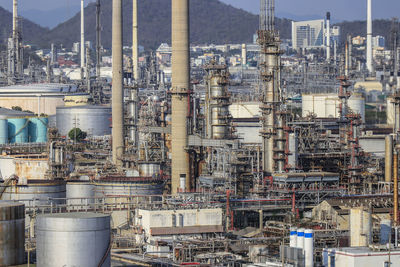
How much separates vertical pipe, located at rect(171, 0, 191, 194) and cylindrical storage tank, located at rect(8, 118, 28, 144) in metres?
24.2

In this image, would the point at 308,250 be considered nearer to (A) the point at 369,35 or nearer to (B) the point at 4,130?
(B) the point at 4,130

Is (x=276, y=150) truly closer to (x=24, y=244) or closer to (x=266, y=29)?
(x=266, y=29)

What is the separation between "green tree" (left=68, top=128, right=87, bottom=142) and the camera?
60522 millimetres

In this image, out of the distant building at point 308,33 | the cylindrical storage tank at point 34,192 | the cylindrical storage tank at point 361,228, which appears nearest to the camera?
the cylindrical storage tank at point 361,228

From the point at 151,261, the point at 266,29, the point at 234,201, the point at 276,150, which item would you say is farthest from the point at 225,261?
the point at 266,29

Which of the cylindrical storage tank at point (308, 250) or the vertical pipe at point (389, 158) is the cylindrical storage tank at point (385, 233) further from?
the vertical pipe at point (389, 158)

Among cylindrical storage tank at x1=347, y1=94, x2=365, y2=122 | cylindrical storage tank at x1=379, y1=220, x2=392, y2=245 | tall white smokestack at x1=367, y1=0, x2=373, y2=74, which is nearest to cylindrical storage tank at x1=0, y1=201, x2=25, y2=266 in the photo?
cylindrical storage tank at x1=379, y1=220, x2=392, y2=245

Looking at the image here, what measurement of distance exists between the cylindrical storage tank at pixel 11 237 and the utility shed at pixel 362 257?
8.83 m

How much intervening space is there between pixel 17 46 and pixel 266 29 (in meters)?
47.8

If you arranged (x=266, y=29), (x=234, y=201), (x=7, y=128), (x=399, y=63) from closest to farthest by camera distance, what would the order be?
(x=234, y=201) → (x=266, y=29) → (x=7, y=128) → (x=399, y=63)

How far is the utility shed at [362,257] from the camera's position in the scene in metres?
23.3

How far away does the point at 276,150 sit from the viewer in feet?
127

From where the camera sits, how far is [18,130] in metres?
63.1

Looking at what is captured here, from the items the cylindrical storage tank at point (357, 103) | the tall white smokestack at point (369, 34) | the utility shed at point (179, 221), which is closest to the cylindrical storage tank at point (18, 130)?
the cylindrical storage tank at point (357, 103)
